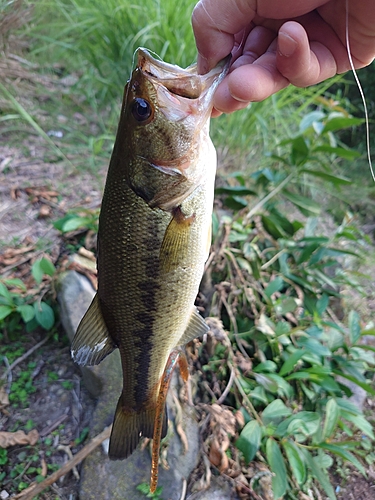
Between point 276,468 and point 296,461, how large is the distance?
11 cm

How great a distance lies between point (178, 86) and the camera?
1023 mm

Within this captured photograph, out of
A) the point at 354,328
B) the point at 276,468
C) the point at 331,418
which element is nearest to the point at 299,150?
the point at 354,328

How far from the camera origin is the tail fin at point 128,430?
1.28 m

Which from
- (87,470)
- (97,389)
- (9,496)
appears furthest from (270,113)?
(9,496)

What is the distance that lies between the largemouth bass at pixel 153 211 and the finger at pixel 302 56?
18 cm

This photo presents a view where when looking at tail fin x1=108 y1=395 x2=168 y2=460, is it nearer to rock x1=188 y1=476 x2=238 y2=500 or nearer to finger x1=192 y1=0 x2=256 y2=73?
rock x1=188 y1=476 x2=238 y2=500

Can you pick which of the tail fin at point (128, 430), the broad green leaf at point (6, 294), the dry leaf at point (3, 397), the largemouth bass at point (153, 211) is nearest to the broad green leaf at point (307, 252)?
the largemouth bass at point (153, 211)

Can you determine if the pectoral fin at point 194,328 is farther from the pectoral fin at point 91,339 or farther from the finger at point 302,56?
the finger at point 302,56

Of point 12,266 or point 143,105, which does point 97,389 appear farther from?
point 143,105

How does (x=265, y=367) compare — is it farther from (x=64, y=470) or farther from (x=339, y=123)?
(x=339, y=123)

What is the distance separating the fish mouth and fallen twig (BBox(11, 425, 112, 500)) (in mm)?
1345

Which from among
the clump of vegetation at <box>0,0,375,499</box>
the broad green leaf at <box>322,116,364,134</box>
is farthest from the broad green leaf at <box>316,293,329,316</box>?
the broad green leaf at <box>322,116,364,134</box>

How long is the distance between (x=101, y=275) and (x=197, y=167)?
17.1 inches

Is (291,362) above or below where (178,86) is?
below
